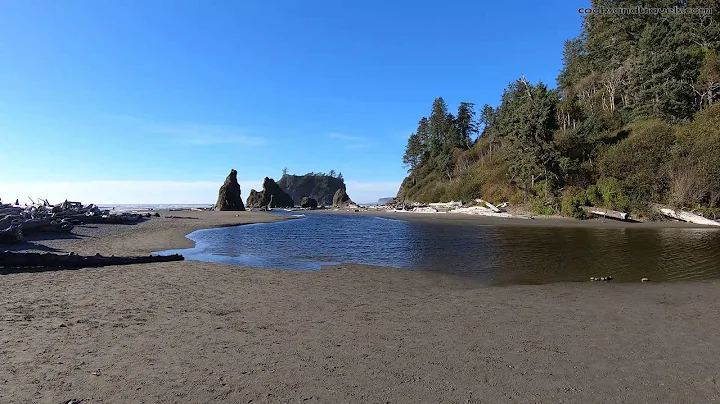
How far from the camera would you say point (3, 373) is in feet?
17.5

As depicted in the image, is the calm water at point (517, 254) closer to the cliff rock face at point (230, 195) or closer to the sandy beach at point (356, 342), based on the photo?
the sandy beach at point (356, 342)

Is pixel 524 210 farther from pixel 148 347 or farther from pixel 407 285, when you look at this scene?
pixel 148 347

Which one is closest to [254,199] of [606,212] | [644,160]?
[606,212]

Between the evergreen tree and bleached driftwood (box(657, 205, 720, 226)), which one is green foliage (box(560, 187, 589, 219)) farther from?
the evergreen tree

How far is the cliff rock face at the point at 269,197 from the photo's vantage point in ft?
409

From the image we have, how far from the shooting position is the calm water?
13.7 m

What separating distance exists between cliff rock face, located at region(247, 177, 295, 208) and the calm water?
10133 cm

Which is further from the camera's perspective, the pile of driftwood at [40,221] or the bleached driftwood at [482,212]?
the bleached driftwood at [482,212]

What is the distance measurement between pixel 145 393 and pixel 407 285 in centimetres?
858

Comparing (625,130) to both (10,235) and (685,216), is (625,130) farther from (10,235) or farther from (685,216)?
(10,235)

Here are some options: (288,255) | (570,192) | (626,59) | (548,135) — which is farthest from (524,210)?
(288,255)

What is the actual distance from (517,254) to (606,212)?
2471cm

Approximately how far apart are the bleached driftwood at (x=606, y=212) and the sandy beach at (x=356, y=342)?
27.3 meters

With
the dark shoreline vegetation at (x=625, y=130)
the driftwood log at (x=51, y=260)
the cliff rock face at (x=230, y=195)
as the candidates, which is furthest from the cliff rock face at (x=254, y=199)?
the driftwood log at (x=51, y=260)
